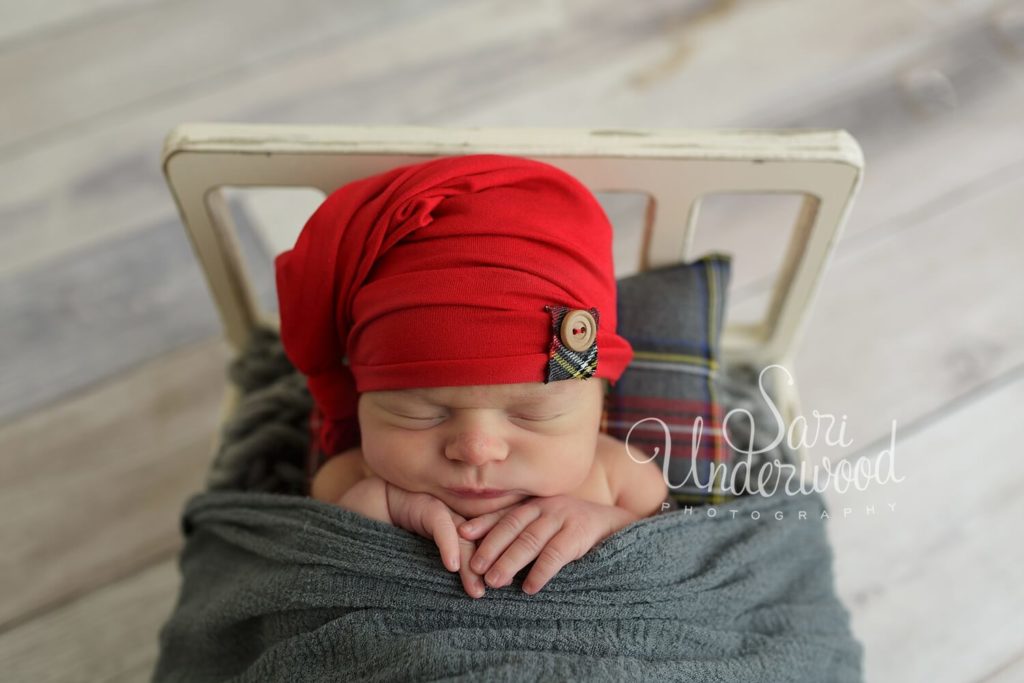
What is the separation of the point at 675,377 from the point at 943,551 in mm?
508

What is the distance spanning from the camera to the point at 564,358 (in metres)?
0.71

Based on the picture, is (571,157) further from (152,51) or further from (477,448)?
(152,51)

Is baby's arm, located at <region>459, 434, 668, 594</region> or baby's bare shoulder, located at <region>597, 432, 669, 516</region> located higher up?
baby's arm, located at <region>459, 434, 668, 594</region>

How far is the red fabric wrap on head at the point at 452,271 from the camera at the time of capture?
70 centimetres

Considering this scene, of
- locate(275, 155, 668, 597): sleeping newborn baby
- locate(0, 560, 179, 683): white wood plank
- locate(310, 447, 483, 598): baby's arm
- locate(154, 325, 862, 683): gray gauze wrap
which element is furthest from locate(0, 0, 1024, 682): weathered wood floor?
locate(275, 155, 668, 597): sleeping newborn baby

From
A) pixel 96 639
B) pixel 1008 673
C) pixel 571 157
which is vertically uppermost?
pixel 571 157

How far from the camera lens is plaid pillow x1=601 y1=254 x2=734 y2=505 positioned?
883 millimetres

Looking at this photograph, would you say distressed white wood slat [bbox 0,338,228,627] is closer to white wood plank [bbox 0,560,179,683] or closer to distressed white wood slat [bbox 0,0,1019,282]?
white wood plank [bbox 0,560,179,683]

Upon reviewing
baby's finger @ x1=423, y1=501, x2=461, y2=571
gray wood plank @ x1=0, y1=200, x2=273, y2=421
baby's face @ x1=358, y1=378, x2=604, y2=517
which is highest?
baby's face @ x1=358, y1=378, x2=604, y2=517

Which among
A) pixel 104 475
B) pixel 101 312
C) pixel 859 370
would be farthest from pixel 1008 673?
pixel 101 312

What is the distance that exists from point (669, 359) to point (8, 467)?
0.92m

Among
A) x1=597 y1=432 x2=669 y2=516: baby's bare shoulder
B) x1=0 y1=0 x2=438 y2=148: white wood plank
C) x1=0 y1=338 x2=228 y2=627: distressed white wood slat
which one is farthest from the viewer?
x1=0 y1=0 x2=438 y2=148: white wood plank

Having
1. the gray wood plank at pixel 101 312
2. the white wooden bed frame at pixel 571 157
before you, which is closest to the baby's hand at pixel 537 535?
the white wooden bed frame at pixel 571 157

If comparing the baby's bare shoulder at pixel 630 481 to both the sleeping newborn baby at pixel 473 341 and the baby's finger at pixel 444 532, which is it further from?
the baby's finger at pixel 444 532
